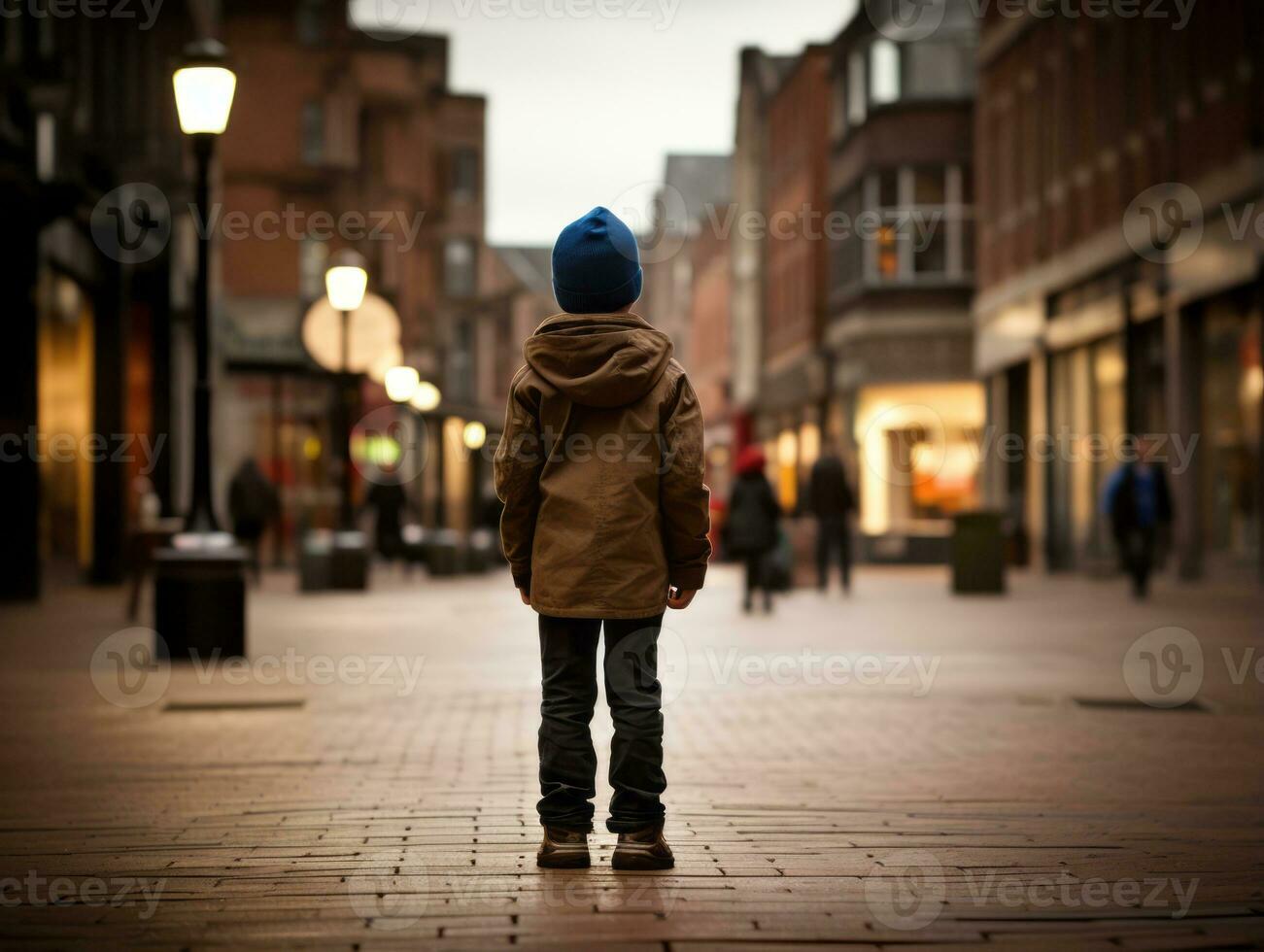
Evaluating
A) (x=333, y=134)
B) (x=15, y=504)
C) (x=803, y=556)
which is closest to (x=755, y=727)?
(x=15, y=504)

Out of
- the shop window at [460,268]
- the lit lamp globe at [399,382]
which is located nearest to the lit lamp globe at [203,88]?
the lit lamp globe at [399,382]

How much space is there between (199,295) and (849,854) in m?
8.18

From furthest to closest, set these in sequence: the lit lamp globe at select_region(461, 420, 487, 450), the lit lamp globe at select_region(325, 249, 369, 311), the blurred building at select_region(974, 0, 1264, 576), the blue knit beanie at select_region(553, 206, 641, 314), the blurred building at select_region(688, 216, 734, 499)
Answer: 1. the blurred building at select_region(688, 216, 734, 499)
2. the lit lamp globe at select_region(461, 420, 487, 450)
3. the blurred building at select_region(974, 0, 1264, 576)
4. the lit lamp globe at select_region(325, 249, 369, 311)
5. the blue knit beanie at select_region(553, 206, 641, 314)

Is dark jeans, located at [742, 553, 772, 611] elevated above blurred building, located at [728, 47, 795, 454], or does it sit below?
below

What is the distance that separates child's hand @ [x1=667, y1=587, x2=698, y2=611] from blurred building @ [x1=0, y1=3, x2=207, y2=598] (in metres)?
14.1

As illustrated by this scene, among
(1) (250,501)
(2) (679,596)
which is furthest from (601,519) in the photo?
(1) (250,501)

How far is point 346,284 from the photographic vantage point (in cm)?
2164

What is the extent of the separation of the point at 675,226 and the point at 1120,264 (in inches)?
2522

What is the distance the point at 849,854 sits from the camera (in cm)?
584

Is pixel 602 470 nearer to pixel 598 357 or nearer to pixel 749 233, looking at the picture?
pixel 598 357

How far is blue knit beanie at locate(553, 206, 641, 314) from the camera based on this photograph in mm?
5625

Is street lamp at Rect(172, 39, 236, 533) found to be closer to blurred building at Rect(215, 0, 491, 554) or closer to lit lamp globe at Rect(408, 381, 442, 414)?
blurred building at Rect(215, 0, 491, 554)

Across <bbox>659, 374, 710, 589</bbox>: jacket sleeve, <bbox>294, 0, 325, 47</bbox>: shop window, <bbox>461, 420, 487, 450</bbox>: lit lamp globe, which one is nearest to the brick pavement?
<bbox>659, 374, 710, 589</bbox>: jacket sleeve

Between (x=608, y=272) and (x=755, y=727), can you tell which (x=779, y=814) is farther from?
(x=755, y=727)
